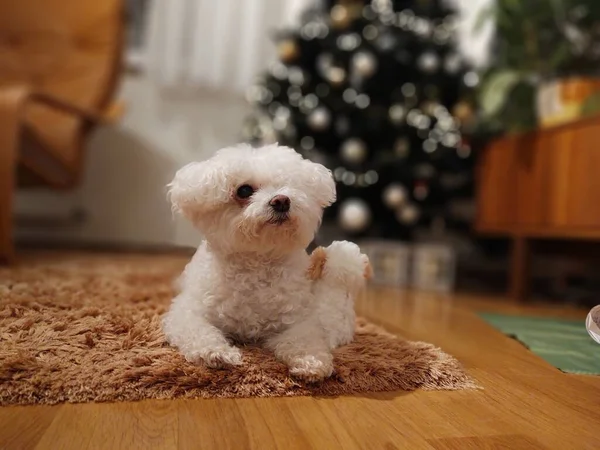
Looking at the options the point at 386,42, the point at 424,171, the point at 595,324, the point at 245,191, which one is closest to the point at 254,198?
the point at 245,191

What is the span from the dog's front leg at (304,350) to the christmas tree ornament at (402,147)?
1397 millimetres

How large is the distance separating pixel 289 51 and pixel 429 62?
2.01 feet

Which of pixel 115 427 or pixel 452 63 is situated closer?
pixel 115 427

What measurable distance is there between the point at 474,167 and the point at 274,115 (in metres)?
0.94

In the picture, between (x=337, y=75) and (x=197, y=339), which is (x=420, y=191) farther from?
(x=197, y=339)

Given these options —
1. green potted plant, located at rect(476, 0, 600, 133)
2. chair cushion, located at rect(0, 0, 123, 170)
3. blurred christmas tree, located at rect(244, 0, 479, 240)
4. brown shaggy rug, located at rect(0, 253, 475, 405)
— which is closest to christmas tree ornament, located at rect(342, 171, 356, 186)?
blurred christmas tree, located at rect(244, 0, 479, 240)

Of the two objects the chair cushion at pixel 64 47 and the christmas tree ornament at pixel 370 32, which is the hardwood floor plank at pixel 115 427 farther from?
the christmas tree ornament at pixel 370 32

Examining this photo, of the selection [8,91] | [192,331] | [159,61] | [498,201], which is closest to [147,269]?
[8,91]

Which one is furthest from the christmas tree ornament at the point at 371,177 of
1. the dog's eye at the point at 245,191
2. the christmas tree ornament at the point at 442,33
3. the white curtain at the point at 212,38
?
the dog's eye at the point at 245,191

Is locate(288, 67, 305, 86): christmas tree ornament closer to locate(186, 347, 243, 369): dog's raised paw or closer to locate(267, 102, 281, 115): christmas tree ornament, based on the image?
locate(267, 102, 281, 115): christmas tree ornament

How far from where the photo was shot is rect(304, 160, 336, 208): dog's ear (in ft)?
2.89

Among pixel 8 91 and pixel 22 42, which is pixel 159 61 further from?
pixel 8 91

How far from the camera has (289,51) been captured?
2217 mm

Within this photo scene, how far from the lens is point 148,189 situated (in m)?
2.73
